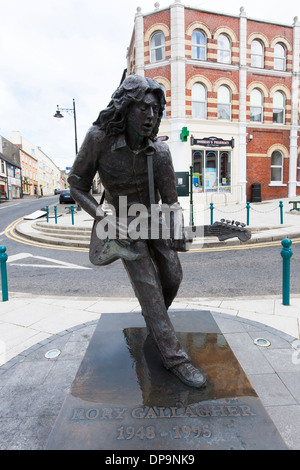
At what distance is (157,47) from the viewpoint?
1884 cm

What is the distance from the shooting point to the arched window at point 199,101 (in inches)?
755

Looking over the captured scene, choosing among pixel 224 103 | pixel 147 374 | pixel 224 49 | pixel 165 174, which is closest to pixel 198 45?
pixel 224 49

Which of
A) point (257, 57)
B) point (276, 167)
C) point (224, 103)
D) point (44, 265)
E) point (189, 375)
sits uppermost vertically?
point (257, 57)

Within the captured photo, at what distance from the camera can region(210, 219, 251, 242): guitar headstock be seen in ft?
8.91

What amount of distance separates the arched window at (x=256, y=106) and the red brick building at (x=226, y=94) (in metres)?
0.06

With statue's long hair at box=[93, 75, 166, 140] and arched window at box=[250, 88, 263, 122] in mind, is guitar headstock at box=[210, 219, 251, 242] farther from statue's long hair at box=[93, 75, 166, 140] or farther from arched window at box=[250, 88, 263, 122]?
arched window at box=[250, 88, 263, 122]

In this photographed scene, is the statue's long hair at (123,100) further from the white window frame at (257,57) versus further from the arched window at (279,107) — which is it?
the arched window at (279,107)

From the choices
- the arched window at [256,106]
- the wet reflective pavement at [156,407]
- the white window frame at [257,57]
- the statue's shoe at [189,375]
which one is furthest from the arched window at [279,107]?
the statue's shoe at [189,375]

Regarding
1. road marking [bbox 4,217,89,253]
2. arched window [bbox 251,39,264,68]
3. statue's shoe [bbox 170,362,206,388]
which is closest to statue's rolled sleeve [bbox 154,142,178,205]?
statue's shoe [bbox 170,362,206,388]

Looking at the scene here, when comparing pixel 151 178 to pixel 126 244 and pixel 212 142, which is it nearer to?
pixel 126 244

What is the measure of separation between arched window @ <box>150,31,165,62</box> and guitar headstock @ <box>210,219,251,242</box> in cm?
1927

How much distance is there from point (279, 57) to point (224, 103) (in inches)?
208

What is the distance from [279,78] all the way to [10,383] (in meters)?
23.6

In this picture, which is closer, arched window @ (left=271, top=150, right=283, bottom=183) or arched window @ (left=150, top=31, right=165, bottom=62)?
arched window @ (left=150, top=31, right=165, bottom=62)
